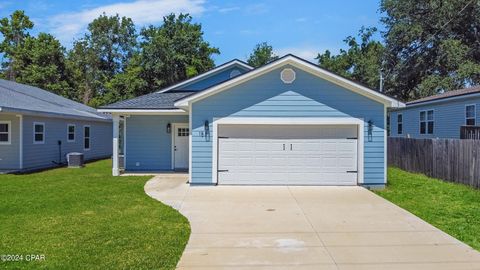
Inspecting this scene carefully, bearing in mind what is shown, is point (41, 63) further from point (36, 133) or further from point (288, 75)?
point (288, 75)

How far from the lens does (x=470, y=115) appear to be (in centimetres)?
1856

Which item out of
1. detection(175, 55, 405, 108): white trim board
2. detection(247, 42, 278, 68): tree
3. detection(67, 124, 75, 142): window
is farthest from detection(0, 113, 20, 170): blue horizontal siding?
detection(247, 42, 278, 68): tree

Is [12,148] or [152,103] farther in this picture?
[12,148]

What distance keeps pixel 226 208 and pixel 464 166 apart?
24.0 ft

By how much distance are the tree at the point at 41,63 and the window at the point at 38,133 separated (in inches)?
998

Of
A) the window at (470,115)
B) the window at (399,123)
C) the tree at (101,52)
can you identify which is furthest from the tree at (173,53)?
the window at (470,115)

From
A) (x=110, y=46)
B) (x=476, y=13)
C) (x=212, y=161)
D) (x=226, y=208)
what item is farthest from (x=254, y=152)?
(x=110, y=46)

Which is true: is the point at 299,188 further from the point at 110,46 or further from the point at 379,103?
the point at 110,46

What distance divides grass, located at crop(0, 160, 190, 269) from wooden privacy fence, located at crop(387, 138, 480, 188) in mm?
8330

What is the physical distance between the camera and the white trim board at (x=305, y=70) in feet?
42.3

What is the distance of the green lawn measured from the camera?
7.94 meters

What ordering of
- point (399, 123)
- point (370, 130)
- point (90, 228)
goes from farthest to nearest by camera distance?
point (399, 123) → point (370, 130) → point (90, 228)

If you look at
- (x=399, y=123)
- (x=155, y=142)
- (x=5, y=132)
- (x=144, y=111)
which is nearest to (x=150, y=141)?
(x=155, y=142)

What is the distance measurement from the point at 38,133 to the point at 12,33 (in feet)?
106
